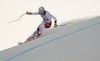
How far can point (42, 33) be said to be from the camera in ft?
6.34

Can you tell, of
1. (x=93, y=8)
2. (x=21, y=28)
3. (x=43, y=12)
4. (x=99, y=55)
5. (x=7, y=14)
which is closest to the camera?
(x=99, y=55)

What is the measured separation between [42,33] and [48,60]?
1.31 meters

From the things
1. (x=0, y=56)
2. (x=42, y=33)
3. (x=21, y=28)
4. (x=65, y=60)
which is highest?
(x=65, y=60)

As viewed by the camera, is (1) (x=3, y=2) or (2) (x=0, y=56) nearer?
(2) (x=0, y=56)

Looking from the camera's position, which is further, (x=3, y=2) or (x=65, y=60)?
(x=3, y=2)

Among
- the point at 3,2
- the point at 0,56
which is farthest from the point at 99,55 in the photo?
the point at 3,2

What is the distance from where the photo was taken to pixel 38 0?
3.25 m

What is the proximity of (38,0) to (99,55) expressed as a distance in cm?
286

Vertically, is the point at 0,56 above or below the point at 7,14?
above

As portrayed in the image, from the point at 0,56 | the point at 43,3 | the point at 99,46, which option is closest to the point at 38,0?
the point at 43,3

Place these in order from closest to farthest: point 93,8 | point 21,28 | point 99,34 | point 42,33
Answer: point 99,34, point 42,33, point 93,8, point 21,28

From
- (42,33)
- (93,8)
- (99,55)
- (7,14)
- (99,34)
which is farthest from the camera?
(7,14)

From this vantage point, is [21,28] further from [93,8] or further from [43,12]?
[93,8]

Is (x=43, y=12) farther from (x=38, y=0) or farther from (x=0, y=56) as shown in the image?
(x=38, y=0)
